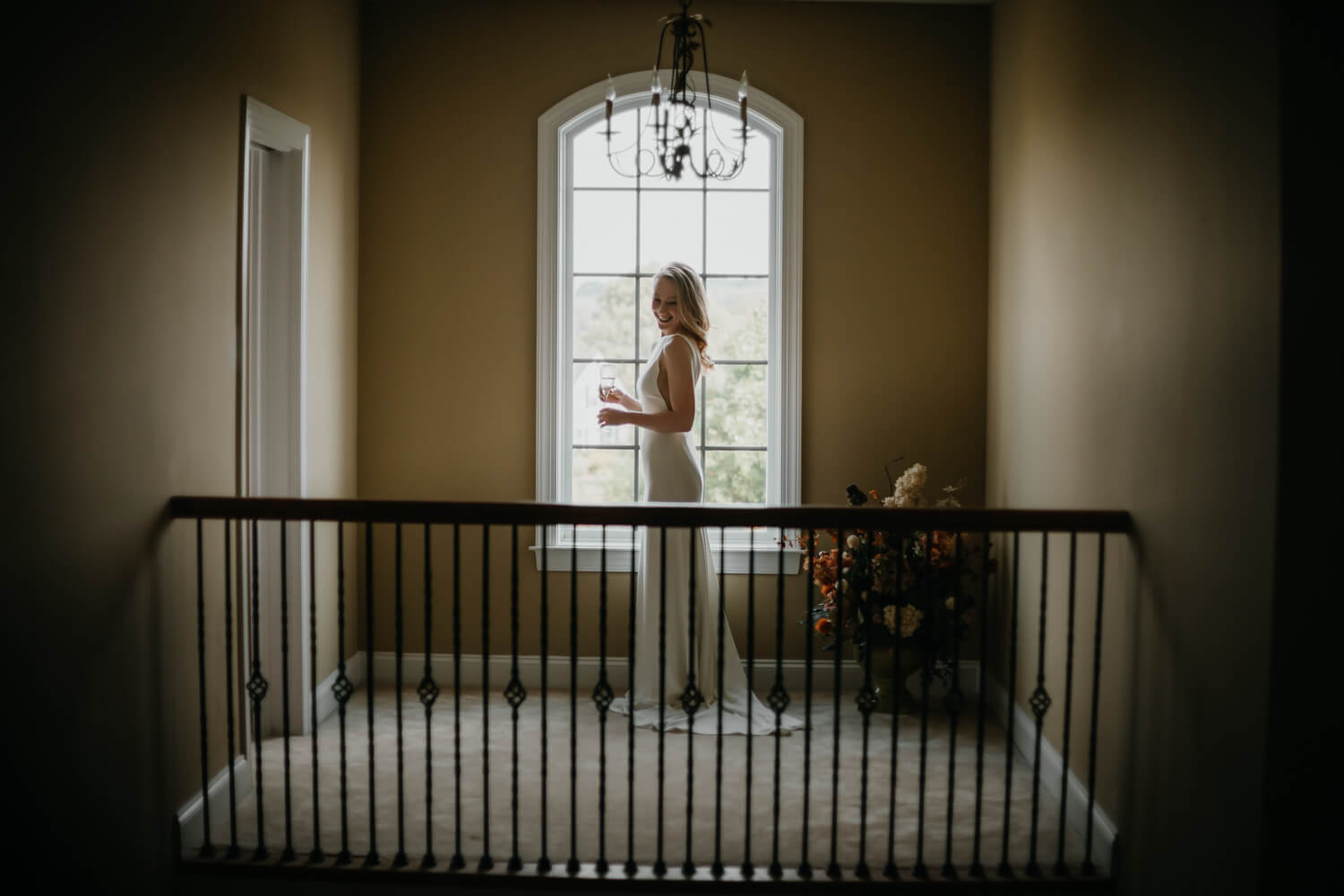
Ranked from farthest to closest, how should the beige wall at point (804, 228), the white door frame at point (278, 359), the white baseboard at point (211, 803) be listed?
the beige wall at point (804, 228), the white door frame at point (278, 359), the white baseboard at point (211, 803)

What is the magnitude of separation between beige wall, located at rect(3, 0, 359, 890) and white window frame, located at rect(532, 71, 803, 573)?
4.43ft

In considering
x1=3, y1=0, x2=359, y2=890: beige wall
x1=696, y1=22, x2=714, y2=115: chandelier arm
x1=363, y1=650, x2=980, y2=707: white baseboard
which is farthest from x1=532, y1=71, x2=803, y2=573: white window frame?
x1=3, y1=0, x2=359, y2=890: beige wall

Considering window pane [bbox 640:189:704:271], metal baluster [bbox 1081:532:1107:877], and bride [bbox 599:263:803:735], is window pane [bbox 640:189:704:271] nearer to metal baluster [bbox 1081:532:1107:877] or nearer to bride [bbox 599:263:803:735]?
bride [bbox 599:263:803:735]

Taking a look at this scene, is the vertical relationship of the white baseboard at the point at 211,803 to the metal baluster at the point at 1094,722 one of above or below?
below

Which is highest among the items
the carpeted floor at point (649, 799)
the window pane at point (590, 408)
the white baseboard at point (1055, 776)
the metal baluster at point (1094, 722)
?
the window pane at point (590, 408)

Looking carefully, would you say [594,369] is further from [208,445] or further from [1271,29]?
[1271,29]

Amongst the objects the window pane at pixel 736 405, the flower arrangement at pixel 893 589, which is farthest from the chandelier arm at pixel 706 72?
the flower arrangement at pixel 893 589

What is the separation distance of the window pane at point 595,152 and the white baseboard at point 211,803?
272cm

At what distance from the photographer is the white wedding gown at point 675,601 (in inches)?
162

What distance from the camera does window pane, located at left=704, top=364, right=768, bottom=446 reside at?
4.67m

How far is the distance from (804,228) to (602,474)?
4.54 ft

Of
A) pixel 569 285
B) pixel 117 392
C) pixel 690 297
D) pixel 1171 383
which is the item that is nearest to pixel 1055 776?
pixel 1171 383

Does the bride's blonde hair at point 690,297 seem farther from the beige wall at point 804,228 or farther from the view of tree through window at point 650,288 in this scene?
the beige wall at point 804,228

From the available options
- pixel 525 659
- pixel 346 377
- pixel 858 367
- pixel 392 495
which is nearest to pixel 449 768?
pixel 525 659
